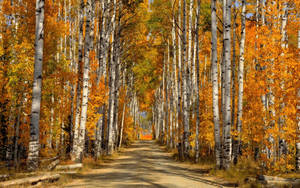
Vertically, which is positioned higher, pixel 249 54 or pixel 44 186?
pixel 249 54

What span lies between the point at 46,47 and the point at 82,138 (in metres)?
9.01

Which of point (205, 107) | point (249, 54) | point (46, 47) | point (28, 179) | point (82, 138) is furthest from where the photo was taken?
point (249, 54)

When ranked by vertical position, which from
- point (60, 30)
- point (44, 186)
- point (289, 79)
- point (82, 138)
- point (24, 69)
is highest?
point (60, 30)

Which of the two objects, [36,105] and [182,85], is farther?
[182,85]

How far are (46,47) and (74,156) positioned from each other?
9.22m

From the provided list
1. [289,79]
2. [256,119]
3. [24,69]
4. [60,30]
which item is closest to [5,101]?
[24,69]

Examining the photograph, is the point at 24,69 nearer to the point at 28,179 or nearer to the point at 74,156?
the point at 74,156

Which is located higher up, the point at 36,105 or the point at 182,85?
the point at 182,85

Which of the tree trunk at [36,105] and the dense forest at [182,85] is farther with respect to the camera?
the dense forest at [182,85]

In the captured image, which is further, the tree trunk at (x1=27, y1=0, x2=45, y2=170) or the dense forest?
the dense forest

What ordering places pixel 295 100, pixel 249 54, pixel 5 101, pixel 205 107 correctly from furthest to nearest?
1. pixel 249 54
2. pixel 205 107
3. pixel 5 101
4. pixel 295 100

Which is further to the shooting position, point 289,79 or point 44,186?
point 289,79

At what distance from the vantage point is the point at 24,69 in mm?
16000

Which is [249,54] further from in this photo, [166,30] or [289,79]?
[289,79]
